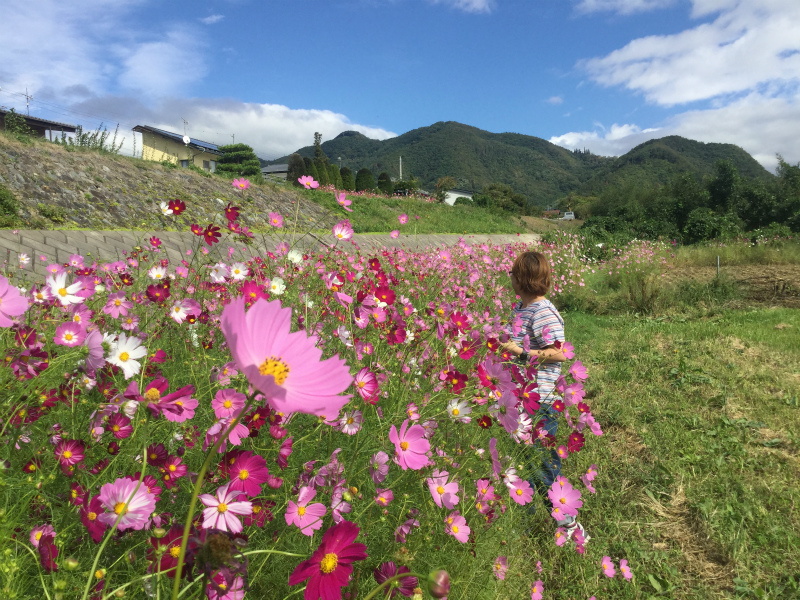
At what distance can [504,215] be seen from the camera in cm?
2403

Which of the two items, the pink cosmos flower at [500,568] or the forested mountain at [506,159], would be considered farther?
the forested mountain at [506,159]

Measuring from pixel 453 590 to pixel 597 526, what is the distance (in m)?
1.23

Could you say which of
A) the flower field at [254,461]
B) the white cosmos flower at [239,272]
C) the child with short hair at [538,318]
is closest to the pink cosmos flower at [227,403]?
the flower field at [254,461]

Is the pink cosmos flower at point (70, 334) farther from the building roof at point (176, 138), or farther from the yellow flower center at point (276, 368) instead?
the building roof at point (176, 138)

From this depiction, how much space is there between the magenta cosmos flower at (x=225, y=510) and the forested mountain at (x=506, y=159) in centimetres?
7474

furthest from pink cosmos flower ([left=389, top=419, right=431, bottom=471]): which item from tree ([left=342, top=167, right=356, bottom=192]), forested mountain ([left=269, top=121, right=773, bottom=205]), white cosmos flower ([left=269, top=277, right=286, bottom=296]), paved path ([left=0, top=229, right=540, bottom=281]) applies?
forested mountain ([left=269, top=121, right=773, bottom=205])

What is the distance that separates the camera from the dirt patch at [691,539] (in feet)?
6.11

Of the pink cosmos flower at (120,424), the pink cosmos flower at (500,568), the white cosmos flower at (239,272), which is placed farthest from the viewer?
the white cosmos flower at (239,272)

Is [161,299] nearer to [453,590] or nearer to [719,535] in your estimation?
[453,590]

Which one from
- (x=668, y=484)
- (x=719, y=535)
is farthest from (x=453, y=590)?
(x=668, y=484)

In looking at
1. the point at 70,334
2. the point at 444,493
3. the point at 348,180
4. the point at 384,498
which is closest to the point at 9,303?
the point at 70,334

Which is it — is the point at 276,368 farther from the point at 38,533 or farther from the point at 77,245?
the point at 77,245

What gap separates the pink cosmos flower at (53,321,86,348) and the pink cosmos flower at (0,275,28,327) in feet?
1.89

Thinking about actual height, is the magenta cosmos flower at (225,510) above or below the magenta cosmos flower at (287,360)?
below
